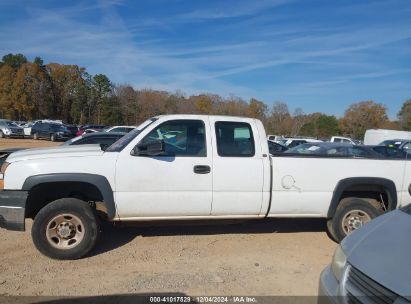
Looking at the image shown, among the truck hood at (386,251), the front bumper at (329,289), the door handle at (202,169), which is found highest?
the door handle at (202,169)

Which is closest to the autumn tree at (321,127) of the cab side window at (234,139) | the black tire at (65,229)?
the cab side window at (234,139)

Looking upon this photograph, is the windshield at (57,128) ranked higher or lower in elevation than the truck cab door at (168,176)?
lower

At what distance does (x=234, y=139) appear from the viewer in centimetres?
600

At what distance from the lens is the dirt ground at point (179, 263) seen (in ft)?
15.3

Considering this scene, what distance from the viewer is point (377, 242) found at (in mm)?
3137

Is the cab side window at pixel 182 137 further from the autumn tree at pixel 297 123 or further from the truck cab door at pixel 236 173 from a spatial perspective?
the autumn tree at pixel 297 123

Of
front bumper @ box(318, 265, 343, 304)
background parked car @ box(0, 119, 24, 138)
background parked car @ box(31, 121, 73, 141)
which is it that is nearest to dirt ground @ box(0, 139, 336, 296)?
front bumper @ box(318, 265, 343, 304)

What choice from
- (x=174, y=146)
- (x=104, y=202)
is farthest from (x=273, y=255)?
(x=104, y=202)

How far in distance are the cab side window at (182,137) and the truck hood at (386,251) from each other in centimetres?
279

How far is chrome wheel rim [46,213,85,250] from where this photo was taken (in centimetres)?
538

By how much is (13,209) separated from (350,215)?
468cm

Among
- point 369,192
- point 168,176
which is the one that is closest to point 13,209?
point 168,176

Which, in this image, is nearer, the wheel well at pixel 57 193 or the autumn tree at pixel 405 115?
the wheel well at pixel 57 193

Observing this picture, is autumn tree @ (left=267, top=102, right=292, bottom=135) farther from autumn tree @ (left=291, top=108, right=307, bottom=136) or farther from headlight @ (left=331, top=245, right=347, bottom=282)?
headlight @ (left=331, top=245, right=347, bottom=282)
